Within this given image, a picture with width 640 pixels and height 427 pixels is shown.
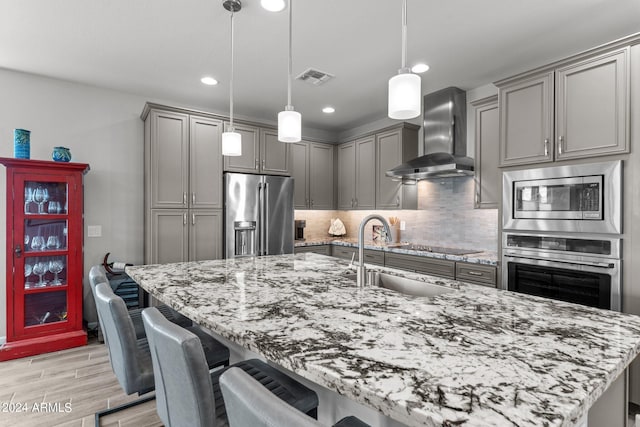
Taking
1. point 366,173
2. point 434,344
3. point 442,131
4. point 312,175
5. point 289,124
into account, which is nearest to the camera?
point 434,344

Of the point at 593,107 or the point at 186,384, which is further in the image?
the point at 593,107

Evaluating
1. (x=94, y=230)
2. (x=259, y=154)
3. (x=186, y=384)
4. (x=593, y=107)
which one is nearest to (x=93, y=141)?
(x=94, y=230)

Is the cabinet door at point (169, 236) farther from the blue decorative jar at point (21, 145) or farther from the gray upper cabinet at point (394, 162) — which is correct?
the gray upper cabinet at point (394, 162)

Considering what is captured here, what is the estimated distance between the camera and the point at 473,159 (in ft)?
11.5

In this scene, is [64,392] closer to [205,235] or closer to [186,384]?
[205,235]

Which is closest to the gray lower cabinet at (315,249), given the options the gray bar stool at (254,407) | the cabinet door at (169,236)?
the cabinet door at (169,236)

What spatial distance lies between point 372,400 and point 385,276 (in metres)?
1.39

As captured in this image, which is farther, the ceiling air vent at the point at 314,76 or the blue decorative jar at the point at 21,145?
the ceiling air vent at the point at 314,76

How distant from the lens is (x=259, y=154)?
4223 mm

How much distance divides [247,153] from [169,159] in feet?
3.01

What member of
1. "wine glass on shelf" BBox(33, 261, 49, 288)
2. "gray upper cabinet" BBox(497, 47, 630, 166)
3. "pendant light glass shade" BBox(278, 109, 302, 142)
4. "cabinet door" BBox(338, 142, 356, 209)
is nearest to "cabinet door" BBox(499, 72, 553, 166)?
"gray upper cabinet" BBox(497, 47, 630, 166)

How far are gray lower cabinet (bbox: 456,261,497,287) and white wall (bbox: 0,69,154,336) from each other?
140 inches

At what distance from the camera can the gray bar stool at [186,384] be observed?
935mm

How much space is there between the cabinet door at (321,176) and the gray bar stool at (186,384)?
3887 millimetres
